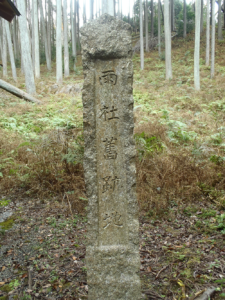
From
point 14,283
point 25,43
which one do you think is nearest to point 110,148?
point 14,283

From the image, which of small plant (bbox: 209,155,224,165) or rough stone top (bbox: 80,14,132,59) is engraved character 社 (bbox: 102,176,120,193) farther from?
small plant (bbox: 209,155,224,165)

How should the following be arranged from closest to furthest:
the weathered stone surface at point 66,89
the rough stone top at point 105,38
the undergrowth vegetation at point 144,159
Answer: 1. the rough stone top at point 105,38
2. the undergrowth vegetation at point 144,159
3. the weathered stone surface at point 66,89

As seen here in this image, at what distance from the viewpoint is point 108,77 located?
9.14 feet

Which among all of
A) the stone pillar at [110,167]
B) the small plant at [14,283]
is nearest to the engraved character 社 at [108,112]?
the stone pillar at [110,167]

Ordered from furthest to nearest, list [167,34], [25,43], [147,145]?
[167,34], [25,43], [147,145]

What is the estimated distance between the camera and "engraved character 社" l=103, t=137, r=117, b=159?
2832 mm

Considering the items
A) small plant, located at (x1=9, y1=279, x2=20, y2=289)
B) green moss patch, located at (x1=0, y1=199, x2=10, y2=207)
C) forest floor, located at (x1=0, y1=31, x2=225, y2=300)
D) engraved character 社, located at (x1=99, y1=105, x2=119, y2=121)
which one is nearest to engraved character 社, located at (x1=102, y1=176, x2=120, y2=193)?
engraved character 社, located at (x1=99, y1=105, x2=119, y2=121)

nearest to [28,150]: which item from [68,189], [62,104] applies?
[68,189]

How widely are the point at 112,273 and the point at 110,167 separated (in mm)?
1284

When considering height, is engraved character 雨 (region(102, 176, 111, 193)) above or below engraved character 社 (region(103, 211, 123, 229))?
above

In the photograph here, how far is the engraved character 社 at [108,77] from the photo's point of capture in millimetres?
2783

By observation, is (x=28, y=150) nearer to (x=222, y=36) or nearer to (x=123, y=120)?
(x=123, y=120)

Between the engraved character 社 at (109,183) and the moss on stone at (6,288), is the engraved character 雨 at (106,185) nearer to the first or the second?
the engraved character 社 at (109,183)

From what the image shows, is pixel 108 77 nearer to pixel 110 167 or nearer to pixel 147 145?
pixel 110 167
